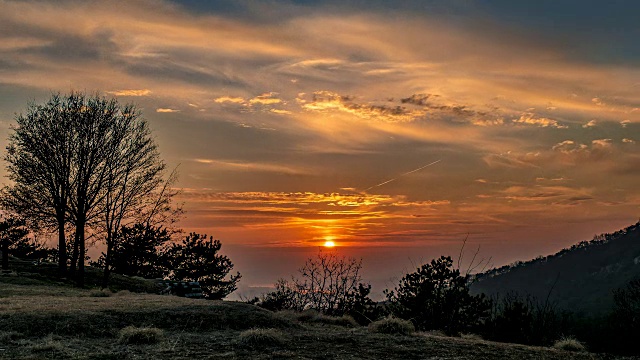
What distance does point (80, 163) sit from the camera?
37.2 metres

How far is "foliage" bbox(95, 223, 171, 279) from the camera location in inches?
2007

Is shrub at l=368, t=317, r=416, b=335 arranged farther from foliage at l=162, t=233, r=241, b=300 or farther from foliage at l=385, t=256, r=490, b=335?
foliage at l=162, t=233, r=241, b=300

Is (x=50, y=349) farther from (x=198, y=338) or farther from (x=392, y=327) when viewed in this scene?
(x=392, y=327)

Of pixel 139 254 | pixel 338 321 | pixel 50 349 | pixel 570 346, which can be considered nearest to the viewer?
pixel 50 349

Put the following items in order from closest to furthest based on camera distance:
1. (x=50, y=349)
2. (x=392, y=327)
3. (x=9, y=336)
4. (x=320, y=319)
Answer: (x=50, y=349) < (x=9, y=336) < (x=392, y=327) < (x=320, y=319)

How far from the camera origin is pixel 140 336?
41.4 feet

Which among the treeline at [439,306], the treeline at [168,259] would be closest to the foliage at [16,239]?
the treeline at [168,259]

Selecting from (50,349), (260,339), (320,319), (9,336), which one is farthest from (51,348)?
(320,319)

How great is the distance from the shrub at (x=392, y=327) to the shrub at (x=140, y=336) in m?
5.62

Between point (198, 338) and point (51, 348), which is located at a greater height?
point (51, 348)

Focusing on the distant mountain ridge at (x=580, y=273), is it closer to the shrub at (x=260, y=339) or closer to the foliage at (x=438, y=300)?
the foliage at (x=438, y=300)

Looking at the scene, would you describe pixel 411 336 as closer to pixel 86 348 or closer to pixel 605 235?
pixel 86 348

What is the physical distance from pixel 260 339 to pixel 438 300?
31.3ft

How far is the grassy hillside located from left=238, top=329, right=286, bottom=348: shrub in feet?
0.07
